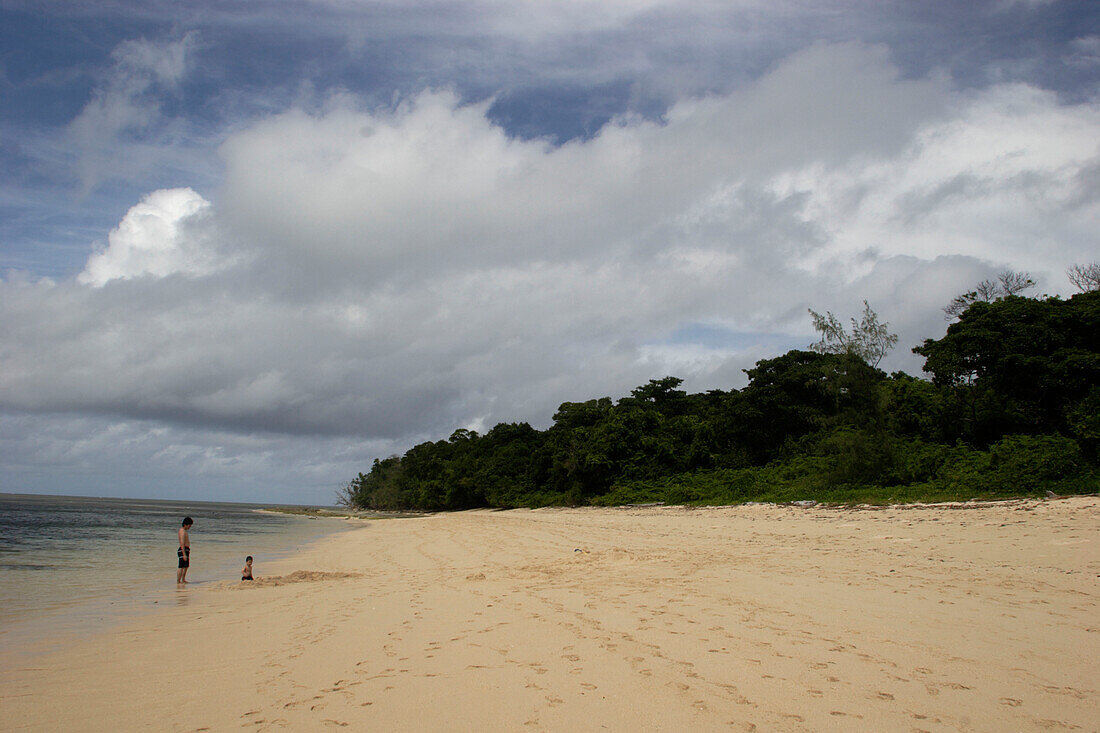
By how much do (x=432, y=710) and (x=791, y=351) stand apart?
35.7 m

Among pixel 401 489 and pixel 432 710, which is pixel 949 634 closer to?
pixel 432 710

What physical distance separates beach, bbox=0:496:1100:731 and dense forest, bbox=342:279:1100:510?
29.5 feet

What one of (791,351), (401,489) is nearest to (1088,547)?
(791,351)

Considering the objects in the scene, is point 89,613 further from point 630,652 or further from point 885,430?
point 885,430

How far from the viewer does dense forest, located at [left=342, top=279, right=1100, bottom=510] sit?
19.1m

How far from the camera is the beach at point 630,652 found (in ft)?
13.8

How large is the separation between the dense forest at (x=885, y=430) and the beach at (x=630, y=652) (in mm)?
8979

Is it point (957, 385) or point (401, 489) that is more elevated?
point (957, 385)

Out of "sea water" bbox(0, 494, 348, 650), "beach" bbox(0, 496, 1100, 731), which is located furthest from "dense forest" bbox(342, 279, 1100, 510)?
"sea water" bbox(0, 494, 348, 650)

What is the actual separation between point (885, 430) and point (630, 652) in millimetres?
23088

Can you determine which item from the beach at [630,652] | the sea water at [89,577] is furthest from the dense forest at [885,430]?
the sea water at [89,577]

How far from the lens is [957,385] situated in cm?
2484

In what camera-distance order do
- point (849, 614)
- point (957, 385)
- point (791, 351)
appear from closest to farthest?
point (849, 614), point (957, 385), point (791, 351)

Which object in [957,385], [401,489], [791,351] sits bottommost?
[401,489]
